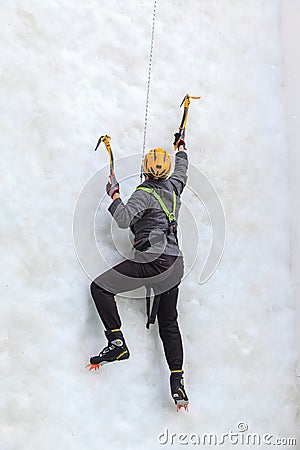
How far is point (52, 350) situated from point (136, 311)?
301 mm

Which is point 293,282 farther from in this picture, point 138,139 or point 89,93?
point 89,93

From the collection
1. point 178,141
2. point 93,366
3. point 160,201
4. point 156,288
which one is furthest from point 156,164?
point 93,366

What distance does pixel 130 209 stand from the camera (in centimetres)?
196

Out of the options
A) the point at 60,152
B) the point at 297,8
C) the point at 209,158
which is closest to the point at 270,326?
the point at 209,158

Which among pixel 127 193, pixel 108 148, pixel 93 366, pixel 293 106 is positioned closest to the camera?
pixel 93 366

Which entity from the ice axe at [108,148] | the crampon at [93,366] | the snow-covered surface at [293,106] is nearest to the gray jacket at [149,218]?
the ice axe at [108,148]

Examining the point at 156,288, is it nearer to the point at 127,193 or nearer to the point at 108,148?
the point at 127,193

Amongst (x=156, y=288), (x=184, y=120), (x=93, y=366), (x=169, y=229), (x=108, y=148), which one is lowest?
(x=93, y=366)

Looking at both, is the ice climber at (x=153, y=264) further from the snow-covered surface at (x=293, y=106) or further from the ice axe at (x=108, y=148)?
the snow-covered surface at (x=293, y=106)

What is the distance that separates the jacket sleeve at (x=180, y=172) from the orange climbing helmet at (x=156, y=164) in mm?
66

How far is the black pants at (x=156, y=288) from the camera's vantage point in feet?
6.31

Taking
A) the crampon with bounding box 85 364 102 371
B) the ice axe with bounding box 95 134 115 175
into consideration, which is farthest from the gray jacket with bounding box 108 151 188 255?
the crampon with bounding box 85 364 102 371

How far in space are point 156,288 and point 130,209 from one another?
25 centimetres

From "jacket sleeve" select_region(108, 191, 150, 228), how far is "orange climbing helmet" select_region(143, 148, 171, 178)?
2.8 inches
